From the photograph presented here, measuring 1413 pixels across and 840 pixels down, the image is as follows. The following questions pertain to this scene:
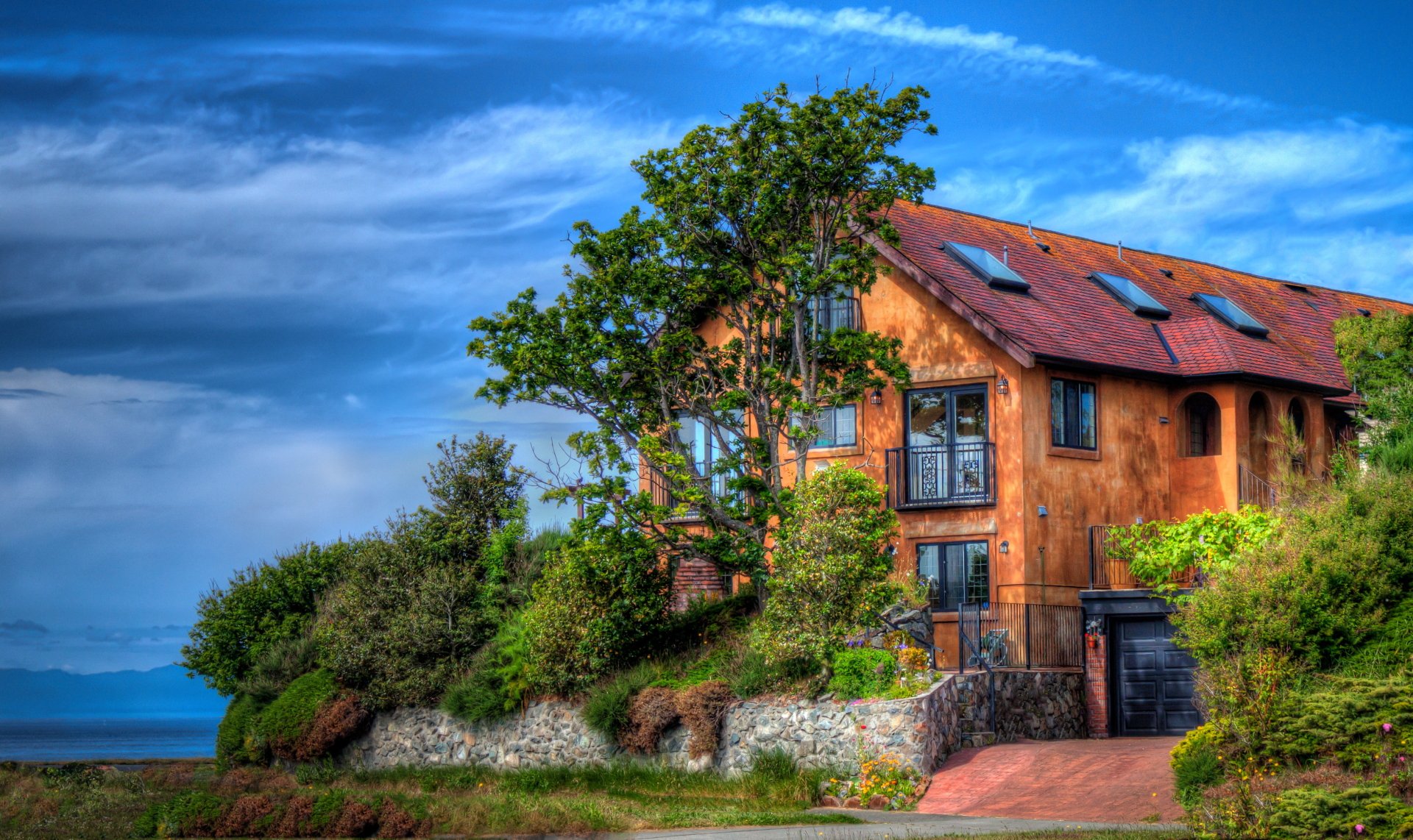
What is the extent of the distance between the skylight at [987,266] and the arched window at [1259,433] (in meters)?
5.77

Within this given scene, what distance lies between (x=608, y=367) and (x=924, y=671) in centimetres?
958

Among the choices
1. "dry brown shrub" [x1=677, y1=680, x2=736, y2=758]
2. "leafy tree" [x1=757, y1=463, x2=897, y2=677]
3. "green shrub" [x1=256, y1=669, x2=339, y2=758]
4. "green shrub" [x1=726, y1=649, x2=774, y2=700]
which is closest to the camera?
"leafy tree" [x1=757, y1=463, x2=897, y2=677]

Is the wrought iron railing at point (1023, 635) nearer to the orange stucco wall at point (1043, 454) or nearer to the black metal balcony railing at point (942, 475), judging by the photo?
the orange stucco wall at point (1043, 454)

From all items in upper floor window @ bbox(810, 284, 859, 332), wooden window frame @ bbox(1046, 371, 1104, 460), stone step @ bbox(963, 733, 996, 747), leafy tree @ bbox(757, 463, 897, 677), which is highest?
upper floor window @ bbox(810, 284, 859, 332)

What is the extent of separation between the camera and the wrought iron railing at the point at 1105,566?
103 ft

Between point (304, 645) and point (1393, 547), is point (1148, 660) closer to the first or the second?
→ point (1393, 547)

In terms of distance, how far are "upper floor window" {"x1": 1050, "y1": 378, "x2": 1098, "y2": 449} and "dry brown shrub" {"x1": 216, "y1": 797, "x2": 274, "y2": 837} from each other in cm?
1746

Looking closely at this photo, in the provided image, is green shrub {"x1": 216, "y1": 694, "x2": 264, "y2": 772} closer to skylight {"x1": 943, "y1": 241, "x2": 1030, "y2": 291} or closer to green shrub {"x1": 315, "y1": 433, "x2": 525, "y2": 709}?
green shrub {"x1": 315, "y1": 433, "x2": 525, "y2": 709}

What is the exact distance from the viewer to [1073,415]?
1277 inches

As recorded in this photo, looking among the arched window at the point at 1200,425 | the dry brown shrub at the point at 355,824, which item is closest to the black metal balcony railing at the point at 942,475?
the arched window at the point at 1200,425

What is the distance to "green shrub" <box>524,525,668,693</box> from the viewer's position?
29.3 metres

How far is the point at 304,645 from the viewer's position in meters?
35.8

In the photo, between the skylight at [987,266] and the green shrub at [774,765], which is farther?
the skylight at [987,266]

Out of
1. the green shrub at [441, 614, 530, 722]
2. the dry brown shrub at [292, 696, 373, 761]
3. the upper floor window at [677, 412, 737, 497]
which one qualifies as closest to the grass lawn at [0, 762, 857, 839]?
the green shrub at [441, 614, 530, 722]
